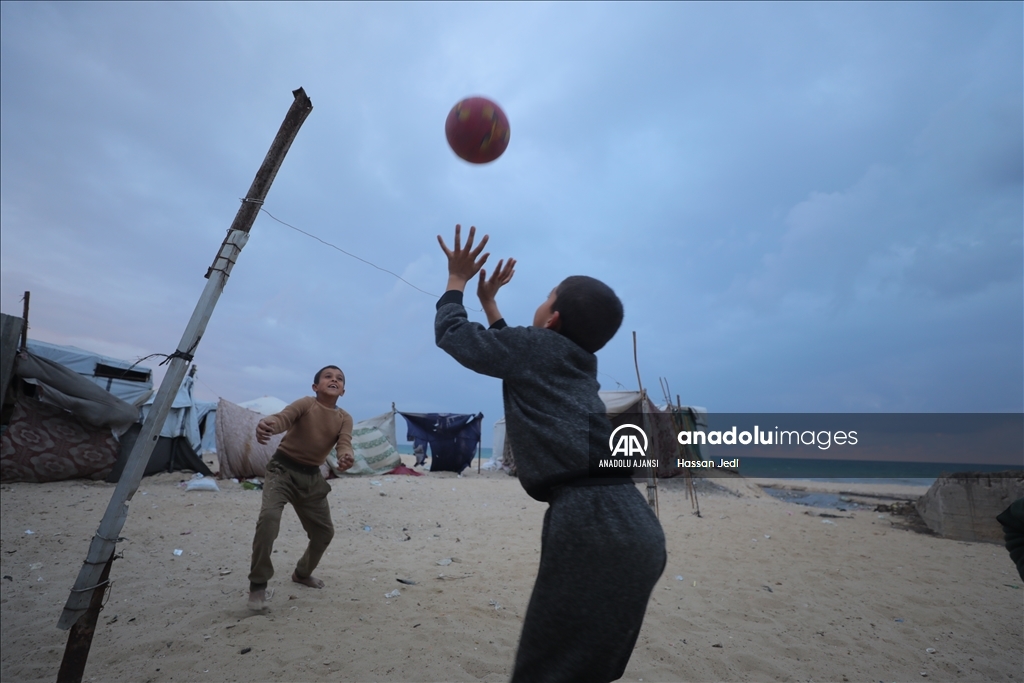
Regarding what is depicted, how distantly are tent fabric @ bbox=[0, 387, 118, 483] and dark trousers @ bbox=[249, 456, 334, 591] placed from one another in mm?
7719

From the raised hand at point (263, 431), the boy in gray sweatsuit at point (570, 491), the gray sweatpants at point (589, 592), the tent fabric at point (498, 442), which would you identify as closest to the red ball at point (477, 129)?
the boy in gray sweatsuit at point (570, 491)

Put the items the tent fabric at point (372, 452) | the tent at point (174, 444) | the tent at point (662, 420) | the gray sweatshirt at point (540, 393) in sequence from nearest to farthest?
1. the gray sweatshirt at point (540, 393)
2. the tent at point (174, 444)
3. the tent fabric at point (372, 452)
4. the tent at point (662, 420)

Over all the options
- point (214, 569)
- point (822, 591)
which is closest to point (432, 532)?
point (214, 569)

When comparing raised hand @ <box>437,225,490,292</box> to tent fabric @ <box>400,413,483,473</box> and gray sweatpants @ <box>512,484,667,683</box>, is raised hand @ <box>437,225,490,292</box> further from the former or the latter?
tent fabric @ <box>400,413,483,473</box>

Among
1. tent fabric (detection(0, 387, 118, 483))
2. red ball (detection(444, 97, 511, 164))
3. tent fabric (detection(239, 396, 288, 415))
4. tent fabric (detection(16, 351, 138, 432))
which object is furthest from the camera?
tent fabric (detection(239, 396, 288, 415))

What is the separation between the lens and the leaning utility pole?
108 inches

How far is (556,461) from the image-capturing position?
5.32 ft

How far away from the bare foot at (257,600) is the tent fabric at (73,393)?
7901 mm

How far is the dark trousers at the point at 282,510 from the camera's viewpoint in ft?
13.0

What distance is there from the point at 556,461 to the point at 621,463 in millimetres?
254

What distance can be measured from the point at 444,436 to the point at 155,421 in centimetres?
1319

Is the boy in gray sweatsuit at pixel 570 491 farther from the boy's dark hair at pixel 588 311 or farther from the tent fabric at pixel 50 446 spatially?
the tent fabric at pixel 50 446

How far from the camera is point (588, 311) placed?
72.2 inches

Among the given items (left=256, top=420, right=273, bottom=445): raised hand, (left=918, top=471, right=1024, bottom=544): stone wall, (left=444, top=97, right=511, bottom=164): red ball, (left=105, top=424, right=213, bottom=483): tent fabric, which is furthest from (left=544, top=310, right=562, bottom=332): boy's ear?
(left=105, top=424, right=213, bottom=483): tent fabric
